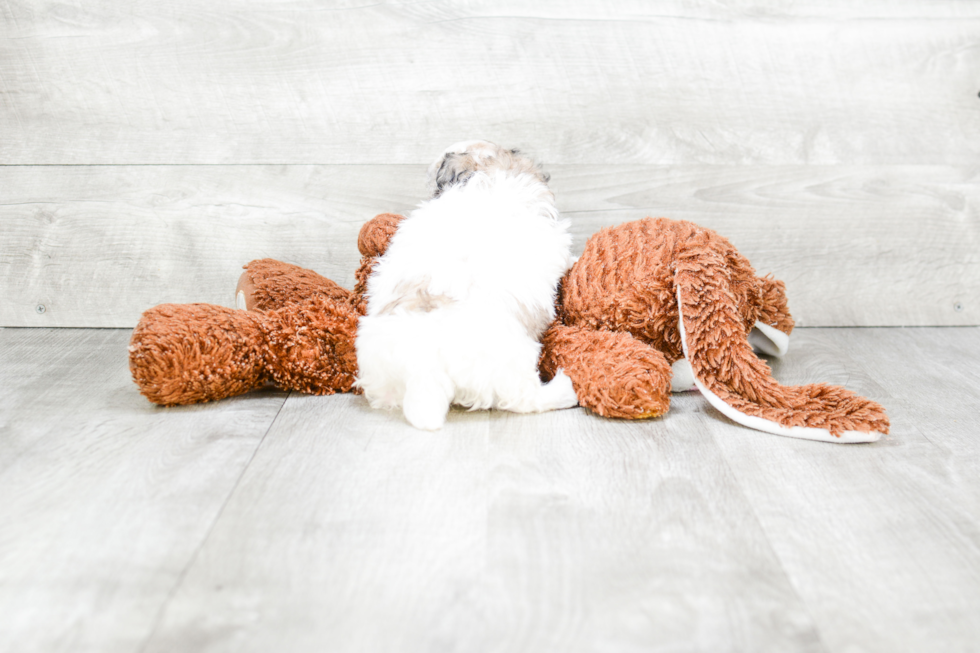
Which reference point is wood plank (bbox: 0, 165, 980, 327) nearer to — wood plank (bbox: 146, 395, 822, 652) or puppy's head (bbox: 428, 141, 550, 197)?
puppy's head (bbox: 428, 141, 550, 197)

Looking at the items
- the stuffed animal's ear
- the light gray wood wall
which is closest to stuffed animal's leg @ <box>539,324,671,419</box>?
the stuffed animal's ear

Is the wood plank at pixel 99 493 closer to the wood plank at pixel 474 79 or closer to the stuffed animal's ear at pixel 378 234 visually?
the stuffed animal's ear at pixel 378 234

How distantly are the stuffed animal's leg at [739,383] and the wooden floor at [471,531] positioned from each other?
33mm

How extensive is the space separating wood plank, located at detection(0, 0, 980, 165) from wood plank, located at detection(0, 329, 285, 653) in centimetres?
50

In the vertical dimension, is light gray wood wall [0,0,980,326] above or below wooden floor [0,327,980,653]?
above

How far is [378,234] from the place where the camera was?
123cm

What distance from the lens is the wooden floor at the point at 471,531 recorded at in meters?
0.69

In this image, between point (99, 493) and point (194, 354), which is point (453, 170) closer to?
point (194, 354)

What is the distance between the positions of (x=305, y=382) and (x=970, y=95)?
1396 millimetres

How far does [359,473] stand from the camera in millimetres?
938

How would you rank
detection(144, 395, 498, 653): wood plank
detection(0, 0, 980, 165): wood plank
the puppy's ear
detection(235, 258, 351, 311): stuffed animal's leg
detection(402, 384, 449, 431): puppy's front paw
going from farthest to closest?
detection(0, 0, 980, 165): wood plank, detection(235, 258, 351, 311): stuffed animal's leg, the puppy's ear, detection(402, 384, 449, 431): puppy's front paw, detection(144, 395, 498, 653): wood plank

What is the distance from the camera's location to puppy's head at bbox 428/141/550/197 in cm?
120

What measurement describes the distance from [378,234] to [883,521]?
0.82 metres

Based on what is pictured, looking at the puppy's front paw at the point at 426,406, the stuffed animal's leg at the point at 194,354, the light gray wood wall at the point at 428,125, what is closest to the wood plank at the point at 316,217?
the light gray wood wall at the point at 428,125
